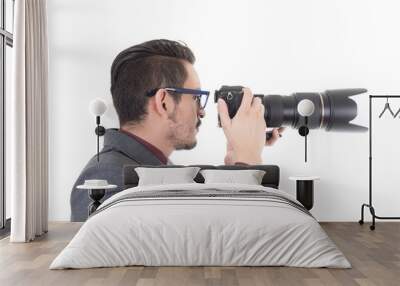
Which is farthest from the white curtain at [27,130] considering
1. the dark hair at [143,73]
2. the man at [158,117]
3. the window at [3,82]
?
the dark hair at [143,73]

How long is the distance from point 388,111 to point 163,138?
105 inches

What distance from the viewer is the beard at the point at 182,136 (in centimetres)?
656

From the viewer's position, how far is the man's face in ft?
21.5

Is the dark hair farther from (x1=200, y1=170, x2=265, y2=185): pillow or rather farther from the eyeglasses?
(x1=200, y1=170, x2=265, y2=185): pillow

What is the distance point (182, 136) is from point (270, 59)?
137cm

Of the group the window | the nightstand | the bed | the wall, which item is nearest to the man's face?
the wall

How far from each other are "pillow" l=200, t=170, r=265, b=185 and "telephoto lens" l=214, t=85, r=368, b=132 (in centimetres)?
74

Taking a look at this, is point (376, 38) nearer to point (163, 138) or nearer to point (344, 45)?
point (344, 45)

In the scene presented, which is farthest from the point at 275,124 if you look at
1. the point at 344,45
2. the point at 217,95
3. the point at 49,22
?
the point at 49,22

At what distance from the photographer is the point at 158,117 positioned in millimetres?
6500

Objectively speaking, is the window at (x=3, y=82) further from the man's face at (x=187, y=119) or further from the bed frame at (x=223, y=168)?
the man's face at (x=187, y=119)

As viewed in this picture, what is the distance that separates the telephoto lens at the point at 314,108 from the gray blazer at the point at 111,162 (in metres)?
0.99

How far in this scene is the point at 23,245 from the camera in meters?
5.24

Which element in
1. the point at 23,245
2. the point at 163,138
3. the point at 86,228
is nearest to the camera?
the point at 86,228
